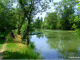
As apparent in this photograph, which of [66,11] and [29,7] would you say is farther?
[66,11]

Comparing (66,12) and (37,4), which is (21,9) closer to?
(37,4)

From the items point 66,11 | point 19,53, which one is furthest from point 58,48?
point 66,11

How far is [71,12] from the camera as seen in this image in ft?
176

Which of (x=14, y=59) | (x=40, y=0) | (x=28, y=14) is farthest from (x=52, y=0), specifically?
(x=14, y=59)

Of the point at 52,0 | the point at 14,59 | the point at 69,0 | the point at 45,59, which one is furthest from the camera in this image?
the point at 69,0

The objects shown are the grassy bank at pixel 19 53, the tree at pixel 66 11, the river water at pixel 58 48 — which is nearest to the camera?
the grassy bank at pixel 19 53

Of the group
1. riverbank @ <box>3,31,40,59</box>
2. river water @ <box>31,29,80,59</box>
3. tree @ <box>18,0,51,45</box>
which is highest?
tree @ <box>18,0,51,45</box>

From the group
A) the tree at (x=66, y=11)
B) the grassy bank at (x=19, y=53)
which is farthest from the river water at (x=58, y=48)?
the tree at (x=66, y=11)

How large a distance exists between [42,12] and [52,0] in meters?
2.00

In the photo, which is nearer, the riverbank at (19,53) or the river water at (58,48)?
the riverbank at (19,53)

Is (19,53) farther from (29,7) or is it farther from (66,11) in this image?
(66,11)

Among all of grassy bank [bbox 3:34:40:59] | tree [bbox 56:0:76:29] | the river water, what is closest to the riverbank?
grassy bank [bbox 3:34:40:59]

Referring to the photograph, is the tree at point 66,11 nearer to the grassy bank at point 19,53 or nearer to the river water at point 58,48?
the river water at point 58,48

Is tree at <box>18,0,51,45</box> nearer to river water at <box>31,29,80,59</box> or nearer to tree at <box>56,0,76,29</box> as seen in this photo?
river water at <box>31,29,80,59</box>
